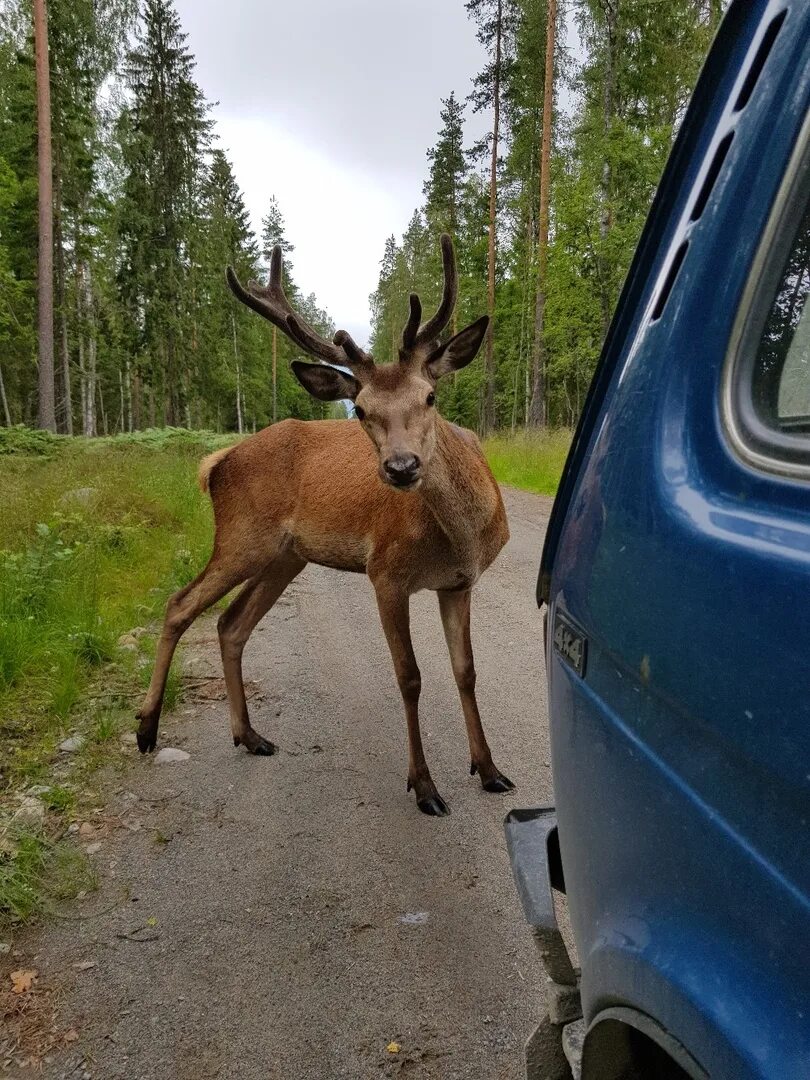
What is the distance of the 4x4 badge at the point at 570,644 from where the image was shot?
1263 millimetres

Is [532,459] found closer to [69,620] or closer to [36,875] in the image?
[69,620]

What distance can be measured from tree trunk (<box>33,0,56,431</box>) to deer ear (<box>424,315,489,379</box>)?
15346mm

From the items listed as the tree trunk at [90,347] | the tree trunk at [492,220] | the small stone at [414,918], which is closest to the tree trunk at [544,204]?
the tree trunk at [492,220]

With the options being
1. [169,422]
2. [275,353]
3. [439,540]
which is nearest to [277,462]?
[439,540]

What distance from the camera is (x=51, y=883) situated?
9.62 feet

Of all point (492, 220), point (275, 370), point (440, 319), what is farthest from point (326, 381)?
point (275, 370)

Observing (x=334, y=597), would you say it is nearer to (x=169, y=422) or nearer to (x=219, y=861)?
(x=219, y=861)

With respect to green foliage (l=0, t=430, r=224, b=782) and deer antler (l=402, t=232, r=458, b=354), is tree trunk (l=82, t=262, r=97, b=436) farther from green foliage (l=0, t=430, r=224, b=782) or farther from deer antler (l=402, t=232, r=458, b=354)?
deer antler (l=402, t=232, r=458, b=354)

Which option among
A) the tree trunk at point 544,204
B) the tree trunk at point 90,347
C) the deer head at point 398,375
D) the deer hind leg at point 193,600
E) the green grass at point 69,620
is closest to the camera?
the green grass at point 69,620

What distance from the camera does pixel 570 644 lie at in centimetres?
132

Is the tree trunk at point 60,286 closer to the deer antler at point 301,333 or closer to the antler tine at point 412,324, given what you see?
the deer antler at point 301,333

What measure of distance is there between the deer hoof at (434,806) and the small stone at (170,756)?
4.66ft

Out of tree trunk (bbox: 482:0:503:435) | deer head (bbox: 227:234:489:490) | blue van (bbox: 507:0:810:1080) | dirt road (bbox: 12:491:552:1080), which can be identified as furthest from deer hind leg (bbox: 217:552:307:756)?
tree trunk (bbox: 482:0:503:435)

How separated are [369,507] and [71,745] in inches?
82.1
